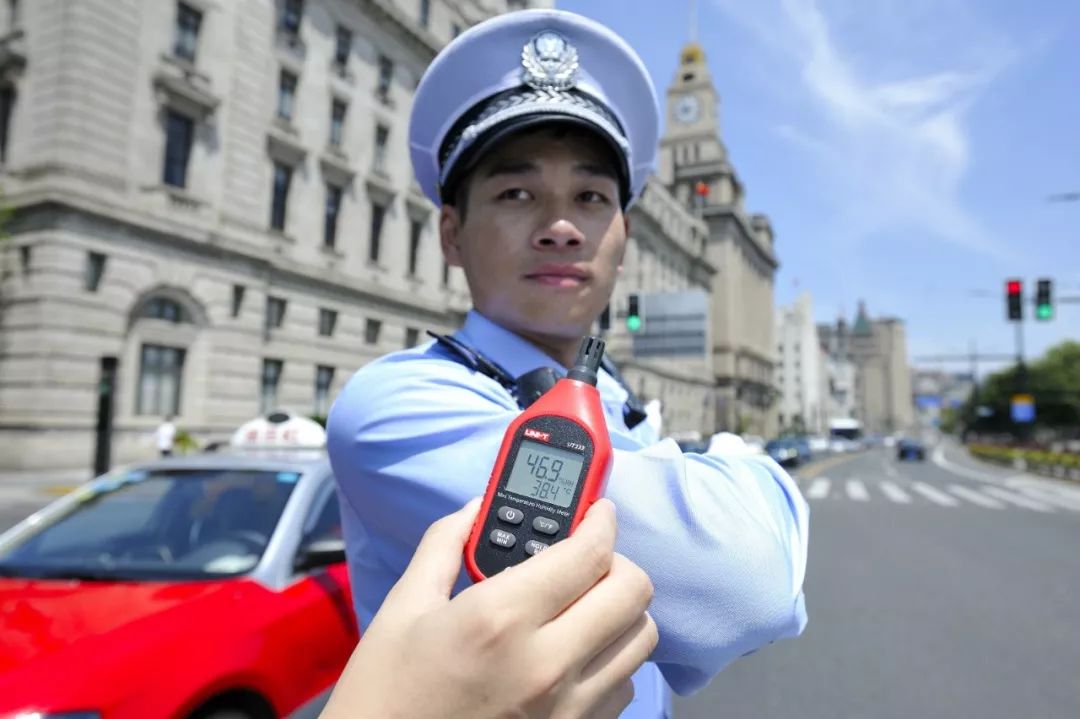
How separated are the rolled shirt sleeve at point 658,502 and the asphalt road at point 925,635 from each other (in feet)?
12.0

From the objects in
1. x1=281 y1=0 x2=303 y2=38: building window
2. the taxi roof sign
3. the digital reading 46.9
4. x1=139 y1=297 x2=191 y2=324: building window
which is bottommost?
the taxi roof sign

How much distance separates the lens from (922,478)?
24.6 meters

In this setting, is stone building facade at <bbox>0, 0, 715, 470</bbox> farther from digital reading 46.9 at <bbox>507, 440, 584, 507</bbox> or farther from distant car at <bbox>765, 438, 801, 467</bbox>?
digital reading 46.9 at <bbox>507, 440, 584, 507</bbox>

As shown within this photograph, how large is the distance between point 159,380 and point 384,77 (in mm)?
14349

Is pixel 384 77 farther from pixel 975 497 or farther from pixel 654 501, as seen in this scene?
pixel 654 501

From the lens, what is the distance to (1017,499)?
17.3 meters

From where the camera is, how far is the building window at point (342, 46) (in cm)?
2245

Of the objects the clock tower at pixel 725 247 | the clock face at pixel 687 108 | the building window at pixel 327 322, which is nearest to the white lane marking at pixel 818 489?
the building window at pixel 327 322

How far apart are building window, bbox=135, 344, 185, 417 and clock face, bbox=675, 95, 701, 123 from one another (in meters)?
79.9

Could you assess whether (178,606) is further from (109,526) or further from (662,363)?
(662,363)

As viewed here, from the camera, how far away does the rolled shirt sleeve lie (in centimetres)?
77

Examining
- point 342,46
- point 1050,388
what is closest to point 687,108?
point 1050,388

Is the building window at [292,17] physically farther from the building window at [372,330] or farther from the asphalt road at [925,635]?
the asphalt road at [925,635]

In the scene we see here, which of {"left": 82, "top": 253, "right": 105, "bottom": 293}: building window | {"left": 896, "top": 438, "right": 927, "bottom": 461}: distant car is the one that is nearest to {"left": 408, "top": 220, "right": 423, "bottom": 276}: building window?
{"left": 82, "top": 253, "right": 105, "bottom": 293}: building window
